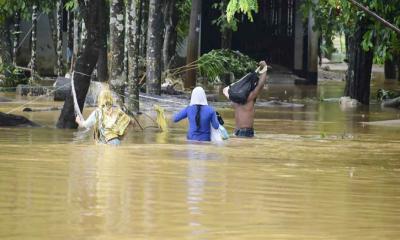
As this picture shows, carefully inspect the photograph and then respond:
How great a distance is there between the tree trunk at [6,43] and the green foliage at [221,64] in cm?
701

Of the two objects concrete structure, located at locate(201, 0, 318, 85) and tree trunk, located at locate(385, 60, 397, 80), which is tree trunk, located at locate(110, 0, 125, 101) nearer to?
concrete structure, located at locate(201, 0, 318, 85)

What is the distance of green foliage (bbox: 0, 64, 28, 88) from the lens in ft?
91.6

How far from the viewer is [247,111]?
14984 millimetres

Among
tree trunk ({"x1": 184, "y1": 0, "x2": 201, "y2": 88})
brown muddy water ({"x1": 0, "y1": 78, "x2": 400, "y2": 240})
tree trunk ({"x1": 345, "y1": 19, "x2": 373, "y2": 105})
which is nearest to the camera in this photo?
brown muddy water ({"x1": 0, "y1": 78, "x2": 400, "y2": 240})

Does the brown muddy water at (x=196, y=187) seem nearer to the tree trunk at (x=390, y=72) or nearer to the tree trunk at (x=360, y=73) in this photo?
the tree trunk at (x=360, y=73)

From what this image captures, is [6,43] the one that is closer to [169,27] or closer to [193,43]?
[169,27]

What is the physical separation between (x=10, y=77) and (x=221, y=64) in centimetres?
690

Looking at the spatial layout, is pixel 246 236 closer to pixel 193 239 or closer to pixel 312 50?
pixel 193 239

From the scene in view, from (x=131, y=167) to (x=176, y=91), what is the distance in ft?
50.3

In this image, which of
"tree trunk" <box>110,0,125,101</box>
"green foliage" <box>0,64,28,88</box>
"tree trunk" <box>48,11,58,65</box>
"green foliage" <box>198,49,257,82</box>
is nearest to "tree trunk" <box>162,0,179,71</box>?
"green foliage" <box>198,49,257,82</box>

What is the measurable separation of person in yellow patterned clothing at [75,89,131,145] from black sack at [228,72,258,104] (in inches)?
91.6

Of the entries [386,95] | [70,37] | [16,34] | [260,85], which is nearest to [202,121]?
[260,85]

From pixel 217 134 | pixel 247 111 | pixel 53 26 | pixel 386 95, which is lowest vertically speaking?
pixel 217 134

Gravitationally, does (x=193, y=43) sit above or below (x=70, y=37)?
below
